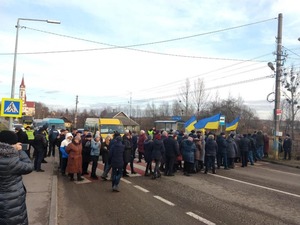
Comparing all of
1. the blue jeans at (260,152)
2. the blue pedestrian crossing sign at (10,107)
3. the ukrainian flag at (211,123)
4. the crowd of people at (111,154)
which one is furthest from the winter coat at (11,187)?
the blue jeans at (260,152)

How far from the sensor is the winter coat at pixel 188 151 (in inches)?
527

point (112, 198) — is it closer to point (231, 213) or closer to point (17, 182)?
point (231, 213)

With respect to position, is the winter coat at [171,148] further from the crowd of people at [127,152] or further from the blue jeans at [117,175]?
the blue jeans at [117,175]

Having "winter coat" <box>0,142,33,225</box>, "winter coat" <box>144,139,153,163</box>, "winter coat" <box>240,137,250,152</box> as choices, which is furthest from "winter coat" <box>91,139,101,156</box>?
"winter coat" <box>0,142,33,225</box>

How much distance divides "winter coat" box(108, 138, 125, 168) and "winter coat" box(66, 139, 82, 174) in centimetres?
192

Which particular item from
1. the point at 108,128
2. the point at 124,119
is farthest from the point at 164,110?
the point at 108,128

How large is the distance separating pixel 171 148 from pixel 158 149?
79cm

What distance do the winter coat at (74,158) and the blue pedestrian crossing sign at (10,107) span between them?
3539 millimetres

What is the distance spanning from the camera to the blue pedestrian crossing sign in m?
13.3

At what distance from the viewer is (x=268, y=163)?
19.3 m

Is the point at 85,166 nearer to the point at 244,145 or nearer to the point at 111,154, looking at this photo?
the point at 111,154

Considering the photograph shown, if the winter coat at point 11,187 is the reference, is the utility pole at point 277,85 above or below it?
above

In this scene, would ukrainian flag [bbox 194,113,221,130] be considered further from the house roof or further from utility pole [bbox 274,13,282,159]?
the house roof

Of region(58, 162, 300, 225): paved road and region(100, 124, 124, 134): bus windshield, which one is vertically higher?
region(100, 124, 124, 134): bus windshield
